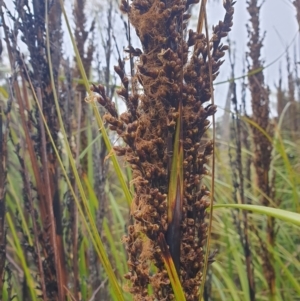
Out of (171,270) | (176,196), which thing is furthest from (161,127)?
(171,270)

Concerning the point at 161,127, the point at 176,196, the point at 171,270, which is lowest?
the point at 171,270

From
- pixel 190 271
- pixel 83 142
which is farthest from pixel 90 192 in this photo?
pixel 190 271

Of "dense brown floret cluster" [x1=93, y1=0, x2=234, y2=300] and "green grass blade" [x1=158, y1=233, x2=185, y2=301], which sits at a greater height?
"dense brown floret cluster" [x1=93, y1=0, x2=234, y2=300]

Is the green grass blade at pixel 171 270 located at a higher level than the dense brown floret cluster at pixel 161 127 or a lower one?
lower

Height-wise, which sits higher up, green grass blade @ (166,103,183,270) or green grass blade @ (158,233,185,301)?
green grass blade @ (166,103,183,270)

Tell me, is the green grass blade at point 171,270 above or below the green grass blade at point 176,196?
below

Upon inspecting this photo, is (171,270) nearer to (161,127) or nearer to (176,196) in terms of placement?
(176,196)

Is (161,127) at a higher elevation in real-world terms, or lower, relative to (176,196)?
higher

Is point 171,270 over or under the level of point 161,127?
under
